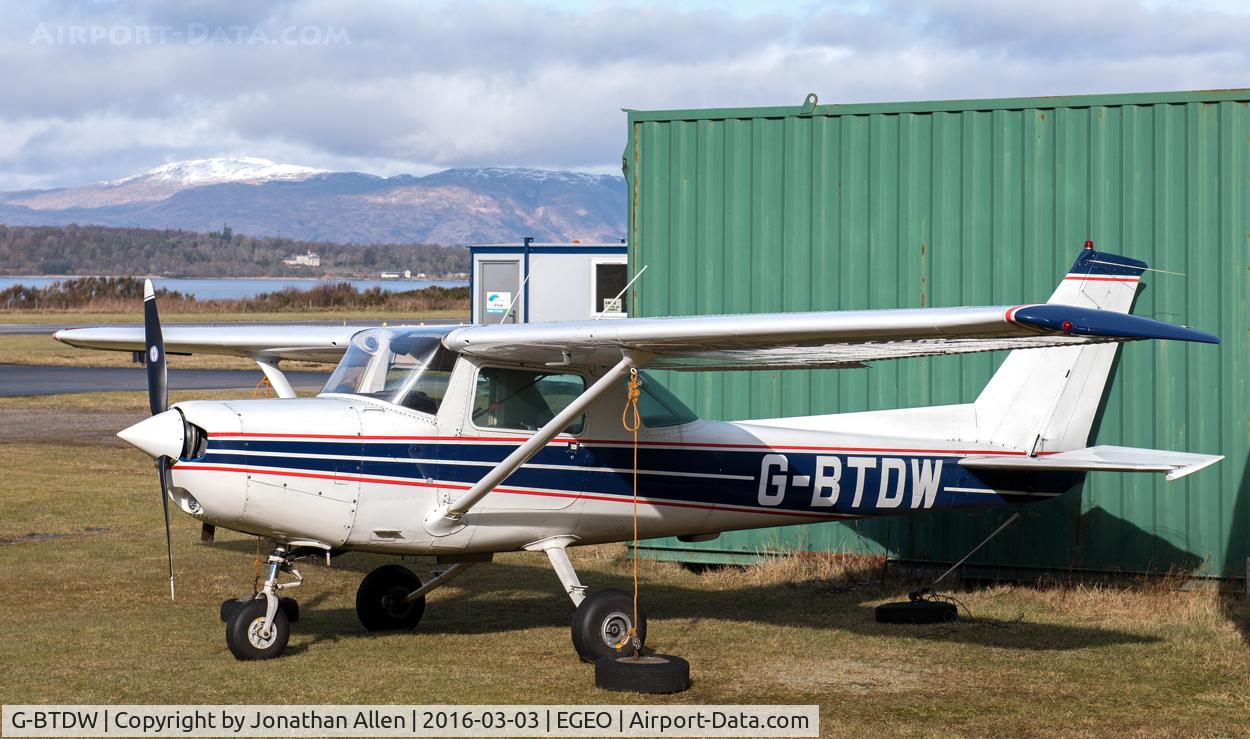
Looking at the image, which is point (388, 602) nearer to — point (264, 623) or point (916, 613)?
point (264, 623)

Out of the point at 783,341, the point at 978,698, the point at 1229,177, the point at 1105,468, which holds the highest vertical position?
the point at 1229,177

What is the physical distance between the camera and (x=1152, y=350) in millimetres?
11250

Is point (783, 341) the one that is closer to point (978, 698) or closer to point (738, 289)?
point (978, 698)

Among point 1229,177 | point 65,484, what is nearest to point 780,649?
point 1229,177

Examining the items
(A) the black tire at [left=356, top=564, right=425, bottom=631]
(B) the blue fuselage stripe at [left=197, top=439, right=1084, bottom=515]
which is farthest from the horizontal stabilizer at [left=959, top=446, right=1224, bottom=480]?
(A) the black tire at [left=356, top=564, right=425, bottom=631]

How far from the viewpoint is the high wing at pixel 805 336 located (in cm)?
654

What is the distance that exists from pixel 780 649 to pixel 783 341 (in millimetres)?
2405

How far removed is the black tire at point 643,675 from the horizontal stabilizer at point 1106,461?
308cm

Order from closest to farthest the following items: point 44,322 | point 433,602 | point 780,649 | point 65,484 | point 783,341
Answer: point 783,341, point 780,649, point 433,602, point 65,484, point 44,322

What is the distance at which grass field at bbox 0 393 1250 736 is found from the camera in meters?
7.59

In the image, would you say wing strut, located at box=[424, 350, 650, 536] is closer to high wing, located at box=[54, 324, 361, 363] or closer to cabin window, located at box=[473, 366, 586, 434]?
cabin window, located at box=[473, 366, 586, 434]

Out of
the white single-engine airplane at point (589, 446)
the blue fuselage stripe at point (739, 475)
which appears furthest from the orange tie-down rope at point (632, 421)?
the blue fuselage stripe at point (739, 475)

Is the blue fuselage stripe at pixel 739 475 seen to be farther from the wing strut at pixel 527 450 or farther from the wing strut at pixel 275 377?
the wing strut at pixel 275 377

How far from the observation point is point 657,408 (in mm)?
9391
